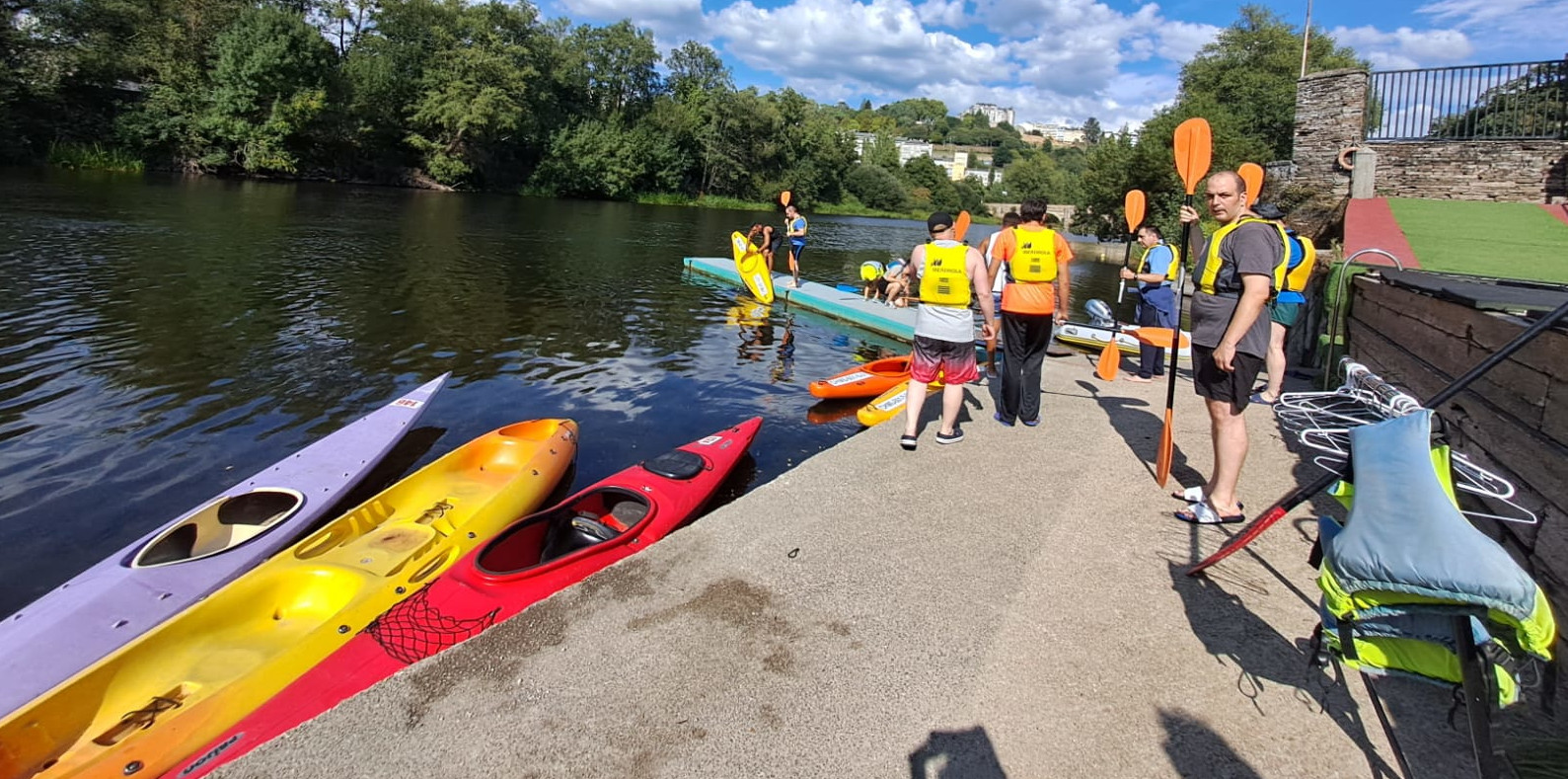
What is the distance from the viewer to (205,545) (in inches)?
182

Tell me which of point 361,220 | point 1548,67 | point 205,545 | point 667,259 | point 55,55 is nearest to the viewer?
point 205,545

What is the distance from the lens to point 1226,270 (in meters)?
3.95

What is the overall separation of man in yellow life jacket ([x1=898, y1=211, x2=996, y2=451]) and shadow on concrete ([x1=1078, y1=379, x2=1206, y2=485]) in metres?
1.35

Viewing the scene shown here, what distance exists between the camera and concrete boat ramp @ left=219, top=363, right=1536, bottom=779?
2.36m

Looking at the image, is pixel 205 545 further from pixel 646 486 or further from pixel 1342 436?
pixel 1342 436

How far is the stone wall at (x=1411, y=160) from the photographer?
11.7m

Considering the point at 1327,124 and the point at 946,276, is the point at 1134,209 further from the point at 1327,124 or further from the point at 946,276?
the point at 1327,124

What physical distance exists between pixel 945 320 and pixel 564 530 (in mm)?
2959

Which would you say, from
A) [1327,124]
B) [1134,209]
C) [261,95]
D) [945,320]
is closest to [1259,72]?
[1327,124]

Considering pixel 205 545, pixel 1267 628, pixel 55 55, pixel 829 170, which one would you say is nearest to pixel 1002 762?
pixel 1267 628

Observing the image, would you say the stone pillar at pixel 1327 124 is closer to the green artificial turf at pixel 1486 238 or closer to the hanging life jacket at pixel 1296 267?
the green artificial turf at pixel 1486 238

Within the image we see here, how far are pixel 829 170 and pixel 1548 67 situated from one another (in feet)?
206

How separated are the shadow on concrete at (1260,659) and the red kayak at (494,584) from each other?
9.48 feet

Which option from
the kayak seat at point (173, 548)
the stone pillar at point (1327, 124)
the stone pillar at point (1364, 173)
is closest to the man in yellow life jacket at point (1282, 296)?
the kayak seat at point (173, 548)
